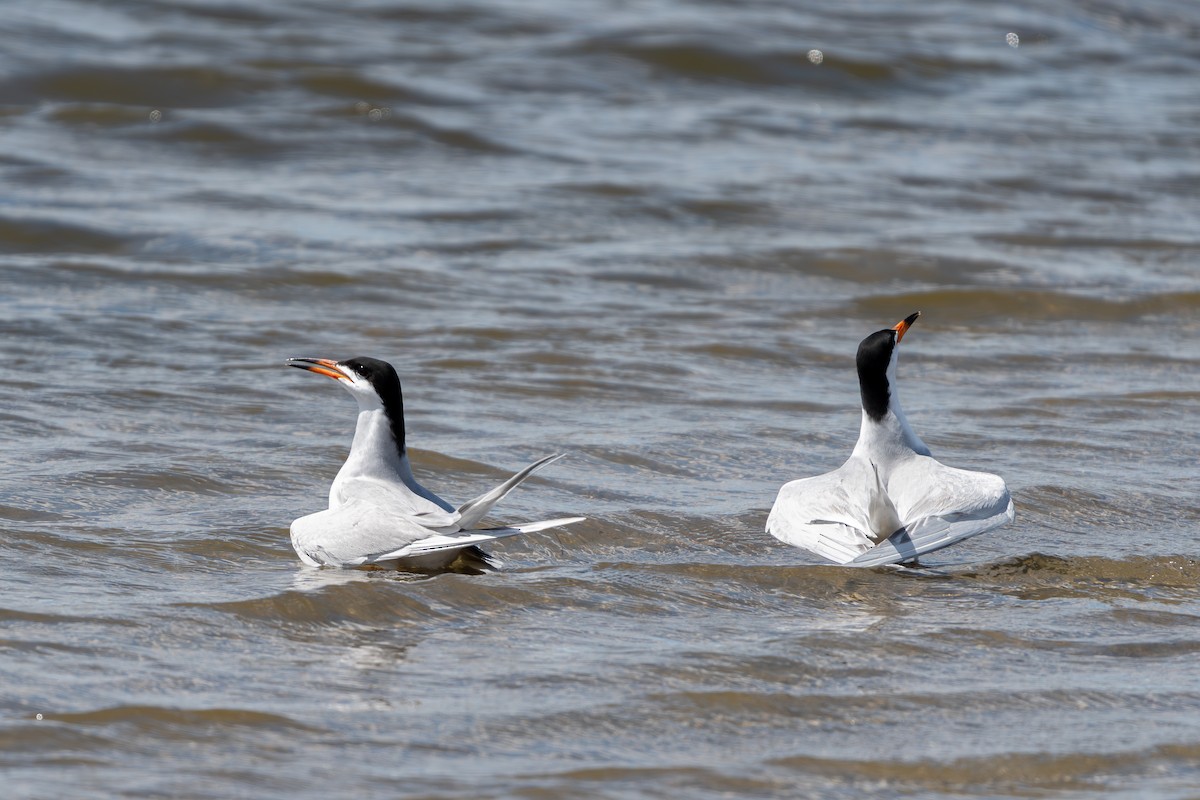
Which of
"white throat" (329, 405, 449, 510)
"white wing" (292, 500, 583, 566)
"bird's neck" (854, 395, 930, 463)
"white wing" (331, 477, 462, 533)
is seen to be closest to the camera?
"white wing" (292, 500, 583, 566)

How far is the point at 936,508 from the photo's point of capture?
573cm

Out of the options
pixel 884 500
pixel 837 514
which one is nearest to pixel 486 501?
pixel 837 514

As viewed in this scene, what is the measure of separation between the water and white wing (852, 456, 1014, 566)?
19 cm

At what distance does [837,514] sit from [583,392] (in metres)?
3.04

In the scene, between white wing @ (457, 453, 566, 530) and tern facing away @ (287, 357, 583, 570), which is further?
tern facing away @ (287, 357, 583, 570)

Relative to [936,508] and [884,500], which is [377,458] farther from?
[936,508]

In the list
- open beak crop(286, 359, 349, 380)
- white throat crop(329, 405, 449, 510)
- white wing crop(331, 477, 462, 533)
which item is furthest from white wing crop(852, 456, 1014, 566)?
open beak crop(286, 359, 349, 380)

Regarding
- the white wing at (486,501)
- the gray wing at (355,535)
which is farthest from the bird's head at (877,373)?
the gray wing at (355,535)

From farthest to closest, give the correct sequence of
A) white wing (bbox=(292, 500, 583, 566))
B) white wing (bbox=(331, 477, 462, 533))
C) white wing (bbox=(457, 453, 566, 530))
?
white wing (bbox=(331, 477, 462, 533)) < white wing (bbox=(292, 500, 583, 566)) < white wing (bbox=(457, 453, 566, 530))

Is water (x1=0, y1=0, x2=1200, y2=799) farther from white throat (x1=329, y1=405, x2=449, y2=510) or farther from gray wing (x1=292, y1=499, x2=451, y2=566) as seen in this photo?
white throat (x1=329, y1=405, x2=449, y2=510)

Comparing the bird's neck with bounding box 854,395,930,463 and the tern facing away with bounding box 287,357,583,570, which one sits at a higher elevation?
the bird's neck with bounding box 854,395,930,463

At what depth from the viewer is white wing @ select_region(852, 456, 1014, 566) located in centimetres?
551

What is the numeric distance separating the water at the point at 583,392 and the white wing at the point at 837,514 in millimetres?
185

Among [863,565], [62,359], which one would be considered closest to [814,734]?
[863,565]
